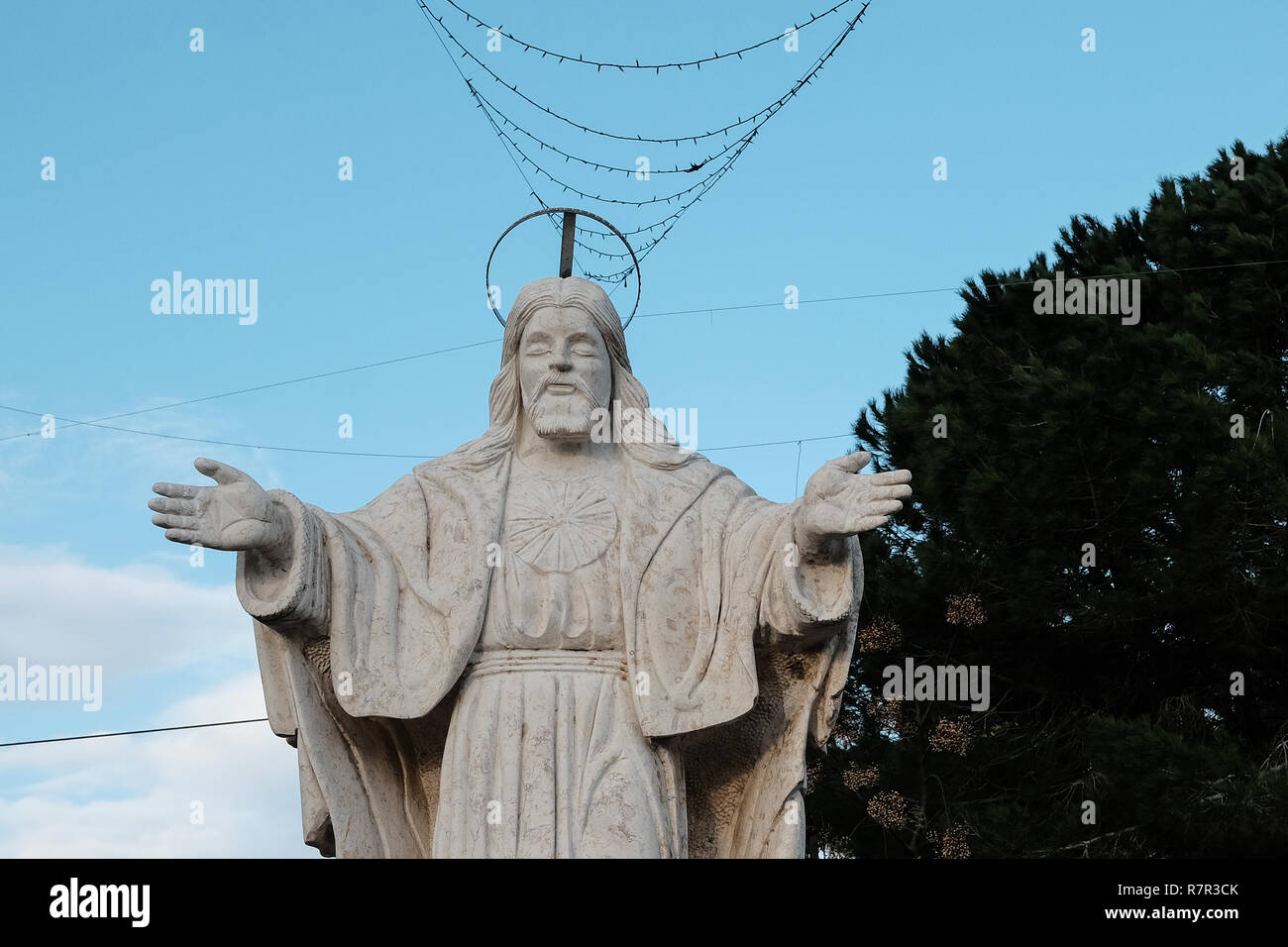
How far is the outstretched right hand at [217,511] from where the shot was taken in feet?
27.2

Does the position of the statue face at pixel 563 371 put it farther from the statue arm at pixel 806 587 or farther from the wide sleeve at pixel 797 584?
the statue arm at pixel 806 587

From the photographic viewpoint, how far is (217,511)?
8.38 metres

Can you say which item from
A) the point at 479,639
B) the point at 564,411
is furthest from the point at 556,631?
the point at 564,411

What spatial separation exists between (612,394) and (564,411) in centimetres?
40

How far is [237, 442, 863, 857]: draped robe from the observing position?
8.63 meters

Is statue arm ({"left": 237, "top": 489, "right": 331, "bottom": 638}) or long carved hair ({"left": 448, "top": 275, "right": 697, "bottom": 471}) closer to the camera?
statue arm ({"left": 237, "top": 489, "right": 331, "bottom": 638})

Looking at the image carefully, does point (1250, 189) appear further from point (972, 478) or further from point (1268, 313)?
point (972, 478)

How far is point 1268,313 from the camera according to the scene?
751 inches

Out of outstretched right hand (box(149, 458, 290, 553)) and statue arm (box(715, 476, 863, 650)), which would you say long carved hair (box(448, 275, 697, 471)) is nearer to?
statue arm (box(715, 476, 863, 650))

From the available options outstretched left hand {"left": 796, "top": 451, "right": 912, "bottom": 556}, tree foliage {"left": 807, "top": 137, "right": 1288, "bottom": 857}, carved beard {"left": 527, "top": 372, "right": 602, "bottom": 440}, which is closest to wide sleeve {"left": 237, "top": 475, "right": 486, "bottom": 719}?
carved beard {"left": 527, "top": 372, "right": 602, "bottom": 440}

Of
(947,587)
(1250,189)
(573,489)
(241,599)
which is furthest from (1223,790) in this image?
(241,599)

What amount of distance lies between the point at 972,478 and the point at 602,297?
10.5 metres

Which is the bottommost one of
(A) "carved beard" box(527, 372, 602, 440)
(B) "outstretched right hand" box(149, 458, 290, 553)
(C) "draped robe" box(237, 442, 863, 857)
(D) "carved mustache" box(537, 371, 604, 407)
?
(C) "draped robe" box(237, 442, 863, 857)

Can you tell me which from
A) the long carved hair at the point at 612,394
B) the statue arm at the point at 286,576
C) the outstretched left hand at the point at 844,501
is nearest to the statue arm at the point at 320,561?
the statue arm at the point at 286,576
